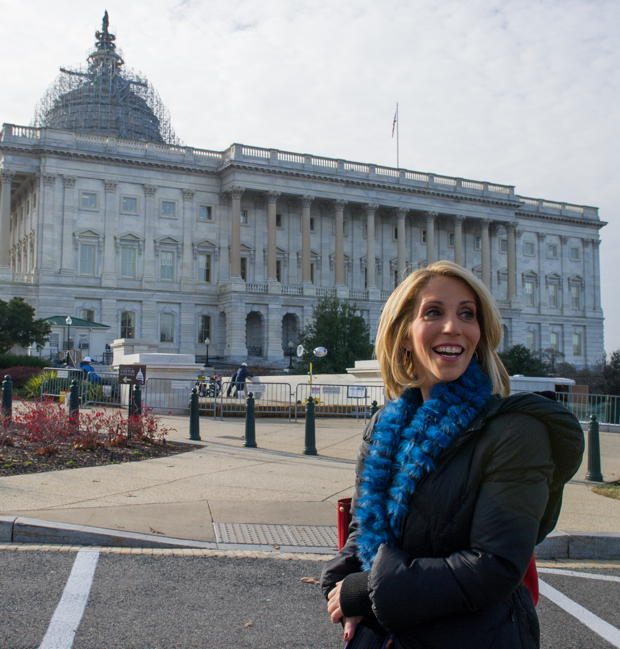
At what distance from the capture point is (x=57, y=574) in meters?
6.51

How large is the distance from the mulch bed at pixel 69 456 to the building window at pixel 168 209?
188 ft

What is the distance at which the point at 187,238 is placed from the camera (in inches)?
2778

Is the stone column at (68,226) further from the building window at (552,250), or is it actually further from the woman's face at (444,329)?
the woman's face at (444,329)

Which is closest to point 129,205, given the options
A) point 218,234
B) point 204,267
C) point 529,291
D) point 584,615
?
point 218,234

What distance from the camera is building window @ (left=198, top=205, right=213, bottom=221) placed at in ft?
234

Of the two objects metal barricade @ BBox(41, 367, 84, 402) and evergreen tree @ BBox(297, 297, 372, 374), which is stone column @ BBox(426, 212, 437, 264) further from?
metal barricade @ BBox(41, 367, 84, 402)

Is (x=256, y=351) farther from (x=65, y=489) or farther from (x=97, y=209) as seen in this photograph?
(x=65, y=489)

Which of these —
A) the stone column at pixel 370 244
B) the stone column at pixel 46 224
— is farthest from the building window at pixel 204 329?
the stone column at pixel 370 244

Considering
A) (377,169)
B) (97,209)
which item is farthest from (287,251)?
(97,209)

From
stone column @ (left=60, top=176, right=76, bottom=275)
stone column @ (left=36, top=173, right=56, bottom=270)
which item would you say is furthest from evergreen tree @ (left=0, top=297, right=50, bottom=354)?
stone column @ (left=60, top=176, right=76, bottom=275)

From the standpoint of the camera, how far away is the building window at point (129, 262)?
6825 cm

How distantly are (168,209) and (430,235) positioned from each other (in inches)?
1039

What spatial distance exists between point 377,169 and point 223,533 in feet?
235

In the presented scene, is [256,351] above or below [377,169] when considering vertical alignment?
below
